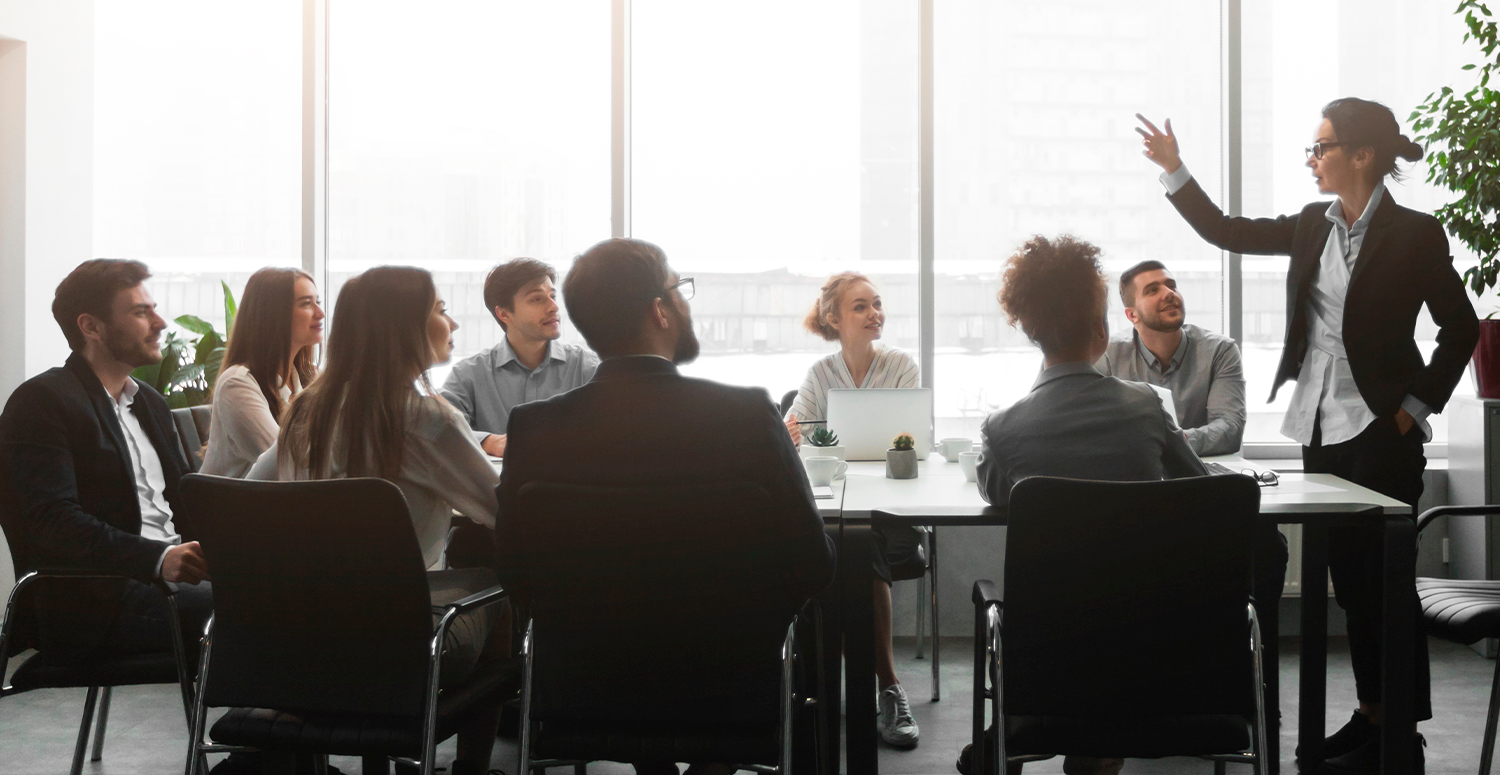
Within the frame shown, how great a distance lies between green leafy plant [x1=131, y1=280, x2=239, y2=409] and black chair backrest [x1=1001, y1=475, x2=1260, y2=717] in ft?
11.2

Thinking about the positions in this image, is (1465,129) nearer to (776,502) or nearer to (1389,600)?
(1389,600)

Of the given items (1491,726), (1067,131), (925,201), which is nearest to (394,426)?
(1491,726)

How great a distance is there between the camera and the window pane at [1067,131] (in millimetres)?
4586

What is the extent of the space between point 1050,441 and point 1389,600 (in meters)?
0.85

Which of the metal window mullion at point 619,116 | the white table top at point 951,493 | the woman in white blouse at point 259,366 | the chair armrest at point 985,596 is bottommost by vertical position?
the chair armrest at point 985,596

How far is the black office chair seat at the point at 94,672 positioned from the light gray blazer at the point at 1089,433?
1720 mm

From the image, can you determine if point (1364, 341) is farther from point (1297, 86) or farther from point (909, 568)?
point (1297, 86)

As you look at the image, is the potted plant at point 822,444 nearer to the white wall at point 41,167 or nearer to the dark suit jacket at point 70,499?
the dark suit jacket at point 70,499

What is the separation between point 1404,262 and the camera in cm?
293

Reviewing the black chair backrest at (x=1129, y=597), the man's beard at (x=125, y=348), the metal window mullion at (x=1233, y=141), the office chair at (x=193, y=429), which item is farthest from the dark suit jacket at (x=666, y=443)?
the metal window mullion at (x=1233, y=141)

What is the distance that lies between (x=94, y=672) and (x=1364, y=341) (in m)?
3.07

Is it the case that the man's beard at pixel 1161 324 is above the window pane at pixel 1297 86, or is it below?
below

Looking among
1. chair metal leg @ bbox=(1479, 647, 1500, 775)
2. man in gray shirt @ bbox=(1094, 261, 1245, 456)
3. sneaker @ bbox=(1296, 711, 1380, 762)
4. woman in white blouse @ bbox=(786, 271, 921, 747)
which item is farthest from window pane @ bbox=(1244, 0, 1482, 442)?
chair metal leg @ bbox=(1479, 647, 1500, 775)

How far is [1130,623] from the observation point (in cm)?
175
